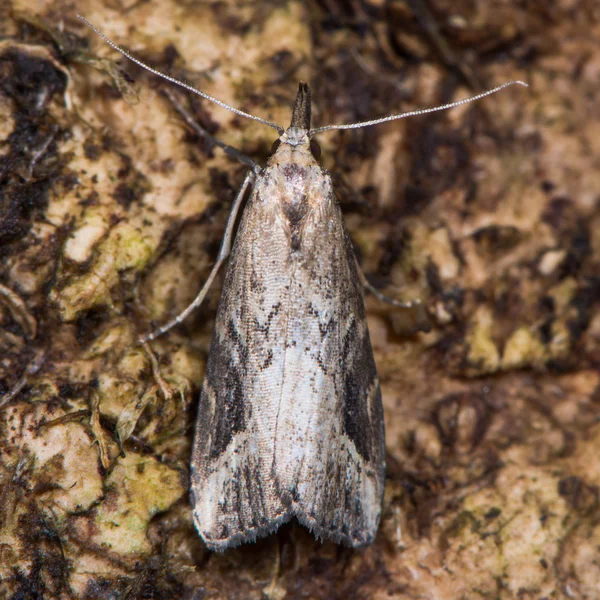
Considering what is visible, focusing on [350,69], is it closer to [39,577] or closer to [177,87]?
[177,87]

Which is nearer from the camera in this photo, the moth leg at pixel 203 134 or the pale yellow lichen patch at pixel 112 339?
the pale yellow lichen patch at pixel 112 339

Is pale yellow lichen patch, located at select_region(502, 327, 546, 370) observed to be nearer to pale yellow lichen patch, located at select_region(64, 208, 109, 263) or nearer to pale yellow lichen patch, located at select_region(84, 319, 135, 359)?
pale yellow lichen patch, located at select_region(84, 319, 135, 359)

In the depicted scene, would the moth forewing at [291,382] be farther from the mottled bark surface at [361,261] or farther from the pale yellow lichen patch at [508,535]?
the pale yellow lichen patch at [508,535]

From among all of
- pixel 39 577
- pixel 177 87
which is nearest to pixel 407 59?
pixel 177 87

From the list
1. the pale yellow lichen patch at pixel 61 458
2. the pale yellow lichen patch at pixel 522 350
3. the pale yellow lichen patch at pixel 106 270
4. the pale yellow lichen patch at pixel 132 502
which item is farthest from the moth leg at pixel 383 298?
the pale yellow lichen patch at pixel 61 458

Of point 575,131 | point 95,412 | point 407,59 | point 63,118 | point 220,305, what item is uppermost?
point 407,59

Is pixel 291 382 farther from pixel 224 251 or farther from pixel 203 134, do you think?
pixel 203 134

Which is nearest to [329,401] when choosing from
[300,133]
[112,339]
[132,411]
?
[132,411]
